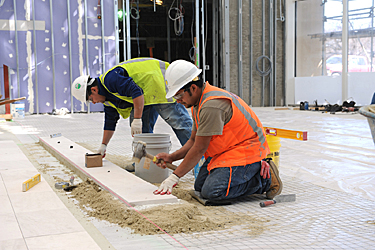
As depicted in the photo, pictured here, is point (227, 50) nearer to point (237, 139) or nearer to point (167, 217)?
point (237, 139)

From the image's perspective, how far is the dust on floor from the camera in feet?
6.86

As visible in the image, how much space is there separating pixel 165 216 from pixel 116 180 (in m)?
0.86

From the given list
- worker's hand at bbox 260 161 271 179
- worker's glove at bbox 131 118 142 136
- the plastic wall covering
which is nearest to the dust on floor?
worker's hand at bbox 260 161 271 179

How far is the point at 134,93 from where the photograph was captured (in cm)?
326

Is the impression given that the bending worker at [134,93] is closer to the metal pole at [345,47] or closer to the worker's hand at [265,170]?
the worker's hand at [265,170]

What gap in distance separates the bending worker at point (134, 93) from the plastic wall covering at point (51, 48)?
7890mm

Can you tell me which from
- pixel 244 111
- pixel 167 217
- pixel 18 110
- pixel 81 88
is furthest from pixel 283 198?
pixel 18 110

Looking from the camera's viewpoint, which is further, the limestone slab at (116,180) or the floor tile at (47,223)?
the limestone slab at (116,180)

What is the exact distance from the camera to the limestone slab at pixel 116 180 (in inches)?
95.6

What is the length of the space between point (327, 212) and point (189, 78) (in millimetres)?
1203

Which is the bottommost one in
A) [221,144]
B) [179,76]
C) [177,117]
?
[221,144]

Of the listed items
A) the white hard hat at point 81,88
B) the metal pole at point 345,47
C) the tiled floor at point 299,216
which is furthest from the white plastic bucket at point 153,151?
the metal pole at point 345,47

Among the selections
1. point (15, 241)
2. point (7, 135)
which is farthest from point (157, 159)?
point (7, 135)

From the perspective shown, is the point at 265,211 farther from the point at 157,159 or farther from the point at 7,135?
the point at 7,135
